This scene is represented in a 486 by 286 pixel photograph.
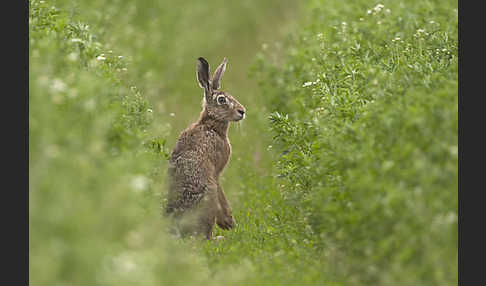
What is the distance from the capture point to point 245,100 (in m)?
15.1

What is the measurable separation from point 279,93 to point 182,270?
806 centimetres

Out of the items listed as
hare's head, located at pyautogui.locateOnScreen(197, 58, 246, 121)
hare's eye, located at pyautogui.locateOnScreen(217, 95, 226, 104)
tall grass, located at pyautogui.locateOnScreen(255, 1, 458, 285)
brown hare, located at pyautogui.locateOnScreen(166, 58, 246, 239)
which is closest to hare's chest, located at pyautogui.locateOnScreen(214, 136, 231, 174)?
brown hare, located at pyautogui.locateOnScreen(166, 58, 246, 239)

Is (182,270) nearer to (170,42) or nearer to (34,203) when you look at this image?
(34,203)

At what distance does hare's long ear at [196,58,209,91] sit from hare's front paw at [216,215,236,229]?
1925mm

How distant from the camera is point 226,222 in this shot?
29.7 ft

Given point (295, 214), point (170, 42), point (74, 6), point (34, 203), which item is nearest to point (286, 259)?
point (295, 214)

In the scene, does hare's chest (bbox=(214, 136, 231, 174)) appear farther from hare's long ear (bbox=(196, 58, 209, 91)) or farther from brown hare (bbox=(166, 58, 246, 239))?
hare's long ear (bbox=(196, 58, 209, 91))

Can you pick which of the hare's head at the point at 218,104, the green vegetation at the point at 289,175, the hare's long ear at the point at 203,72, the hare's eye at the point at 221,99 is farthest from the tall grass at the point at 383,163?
the hare's long ear at the point at 203,72

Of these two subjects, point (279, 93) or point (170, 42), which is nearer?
point (279, 93)

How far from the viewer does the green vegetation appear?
17.3 feet

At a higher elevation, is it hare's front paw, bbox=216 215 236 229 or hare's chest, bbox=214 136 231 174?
hare's chest, bbox=214 136 231 174

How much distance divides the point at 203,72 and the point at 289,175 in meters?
2.02

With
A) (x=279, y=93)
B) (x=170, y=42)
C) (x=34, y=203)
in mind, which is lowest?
(x=34, y=203)

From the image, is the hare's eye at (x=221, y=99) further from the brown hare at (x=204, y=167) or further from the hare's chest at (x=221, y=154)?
the hare's chest at (x=221, y=154)
